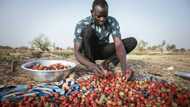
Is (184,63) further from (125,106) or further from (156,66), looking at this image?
(125,106)

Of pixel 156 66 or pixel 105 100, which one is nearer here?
pixel 105 100

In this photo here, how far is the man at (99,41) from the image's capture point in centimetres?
274

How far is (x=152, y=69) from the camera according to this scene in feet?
12.5

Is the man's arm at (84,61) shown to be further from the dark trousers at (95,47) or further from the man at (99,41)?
the dark trousers at (95,47)

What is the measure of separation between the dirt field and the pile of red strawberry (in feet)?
1.84

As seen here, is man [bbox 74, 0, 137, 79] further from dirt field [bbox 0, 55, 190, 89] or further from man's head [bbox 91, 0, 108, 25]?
dirt field [bbox 0, 55, 190, 89]

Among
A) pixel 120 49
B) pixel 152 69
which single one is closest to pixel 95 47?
pixel 120 49

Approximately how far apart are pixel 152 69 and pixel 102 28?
1155mm

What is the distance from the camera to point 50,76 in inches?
114

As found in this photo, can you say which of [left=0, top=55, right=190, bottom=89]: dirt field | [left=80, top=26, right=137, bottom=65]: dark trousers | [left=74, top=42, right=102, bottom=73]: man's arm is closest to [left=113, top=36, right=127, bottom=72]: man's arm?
[left=80, top=26, right=137, bottom=65]: dark trousers

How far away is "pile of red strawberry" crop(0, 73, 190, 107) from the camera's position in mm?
2207

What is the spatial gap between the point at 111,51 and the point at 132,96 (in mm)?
868

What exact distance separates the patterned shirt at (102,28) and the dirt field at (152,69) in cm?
50

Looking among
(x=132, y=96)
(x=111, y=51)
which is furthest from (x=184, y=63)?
(x=132, y=96)
